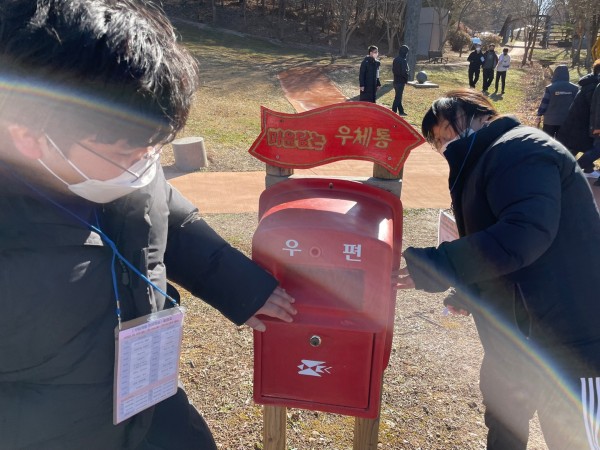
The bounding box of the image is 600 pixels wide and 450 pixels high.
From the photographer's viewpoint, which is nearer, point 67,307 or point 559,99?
point 67,307

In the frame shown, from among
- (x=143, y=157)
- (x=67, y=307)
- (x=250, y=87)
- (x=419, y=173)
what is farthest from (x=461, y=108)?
(x=250, y=87)

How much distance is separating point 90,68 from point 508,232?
1.18m

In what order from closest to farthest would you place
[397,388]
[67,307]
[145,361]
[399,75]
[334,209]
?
1. [67,307]
2. [145,361]
3. [334,209]
4. [397,388]
5. [399,75]

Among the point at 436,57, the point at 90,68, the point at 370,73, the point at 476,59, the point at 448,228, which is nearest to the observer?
the point at 90,68

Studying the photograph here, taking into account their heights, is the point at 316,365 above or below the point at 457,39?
below

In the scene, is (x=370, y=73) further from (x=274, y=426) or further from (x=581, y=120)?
(x=274, y=426)

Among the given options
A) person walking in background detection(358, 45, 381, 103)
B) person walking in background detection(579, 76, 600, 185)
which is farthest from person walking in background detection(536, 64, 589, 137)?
person walking in background detection(358, 45, 381, 103)

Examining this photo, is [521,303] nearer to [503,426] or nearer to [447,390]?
[503,426]

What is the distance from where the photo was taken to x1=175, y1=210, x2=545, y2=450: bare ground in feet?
8.38

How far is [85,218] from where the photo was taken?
48.3 inches

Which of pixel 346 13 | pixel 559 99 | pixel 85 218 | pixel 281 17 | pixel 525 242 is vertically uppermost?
pixel 346 13

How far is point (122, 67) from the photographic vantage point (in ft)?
3.31

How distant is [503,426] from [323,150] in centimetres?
134

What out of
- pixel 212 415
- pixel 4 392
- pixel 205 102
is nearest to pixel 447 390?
pixel 212 415
